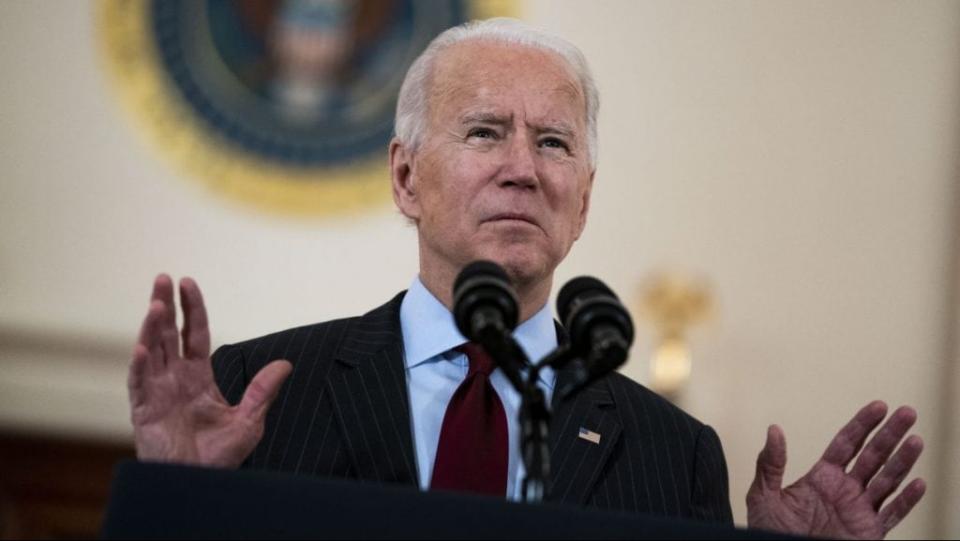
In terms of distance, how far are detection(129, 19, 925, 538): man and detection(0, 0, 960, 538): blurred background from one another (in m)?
2.35

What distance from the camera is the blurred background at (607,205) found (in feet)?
16.9

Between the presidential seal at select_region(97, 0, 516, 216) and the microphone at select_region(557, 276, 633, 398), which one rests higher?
the presidential seal at select_region(97, 0, 516, 216)

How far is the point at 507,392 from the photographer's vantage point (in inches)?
103

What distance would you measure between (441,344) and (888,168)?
2.98 meters

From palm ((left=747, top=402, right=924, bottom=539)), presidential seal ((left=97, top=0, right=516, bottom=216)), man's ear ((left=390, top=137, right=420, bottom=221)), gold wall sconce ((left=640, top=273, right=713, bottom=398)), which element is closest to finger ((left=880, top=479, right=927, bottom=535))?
palm ((left=747, top=402, right=924, bottom=539))

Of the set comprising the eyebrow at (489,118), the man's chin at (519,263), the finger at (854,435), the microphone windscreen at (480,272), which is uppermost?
the eyebrow at (489,118)

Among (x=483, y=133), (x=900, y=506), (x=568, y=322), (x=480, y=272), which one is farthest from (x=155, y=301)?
(x=900, y=506)

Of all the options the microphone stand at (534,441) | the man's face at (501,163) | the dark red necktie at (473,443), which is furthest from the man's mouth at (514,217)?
the microphone stand at (534,441)

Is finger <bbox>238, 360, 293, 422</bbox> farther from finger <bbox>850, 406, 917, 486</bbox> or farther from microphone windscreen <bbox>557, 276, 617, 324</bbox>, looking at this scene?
finger <bbox>850, 406, 917, 486</bbox>

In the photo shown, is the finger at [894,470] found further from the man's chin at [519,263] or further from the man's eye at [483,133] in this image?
the man's eye at [483,133]

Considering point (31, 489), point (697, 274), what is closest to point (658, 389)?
point (697, 274)

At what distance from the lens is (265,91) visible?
5.33 m

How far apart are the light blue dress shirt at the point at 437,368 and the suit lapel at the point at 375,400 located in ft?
0.09

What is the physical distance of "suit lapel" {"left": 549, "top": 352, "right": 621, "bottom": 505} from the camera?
2.49 m
